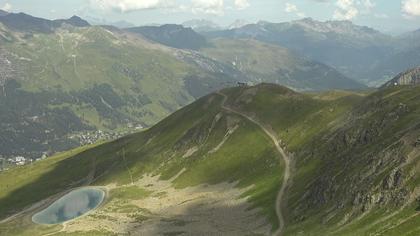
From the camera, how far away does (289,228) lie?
11969 centimetres

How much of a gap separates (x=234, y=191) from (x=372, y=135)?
52.8 meters

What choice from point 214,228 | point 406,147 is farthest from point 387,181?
point 214,228

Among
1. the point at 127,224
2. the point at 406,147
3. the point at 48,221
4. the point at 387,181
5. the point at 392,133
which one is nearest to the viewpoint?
the point at 387,181

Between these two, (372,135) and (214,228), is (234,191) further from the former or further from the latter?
(372,135)

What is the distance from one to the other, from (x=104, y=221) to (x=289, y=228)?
7868 centimetres

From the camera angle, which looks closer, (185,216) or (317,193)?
(317,193)

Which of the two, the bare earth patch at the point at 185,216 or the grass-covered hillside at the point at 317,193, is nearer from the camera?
the grass-covered hillside at the point at 317,193

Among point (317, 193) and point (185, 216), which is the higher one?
point (317, 193)

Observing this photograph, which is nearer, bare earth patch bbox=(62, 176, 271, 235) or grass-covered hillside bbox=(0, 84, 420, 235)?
grass-covered hillside bbox=(0, 84, 420, 235)

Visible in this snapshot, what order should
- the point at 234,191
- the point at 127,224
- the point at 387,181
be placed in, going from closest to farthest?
the point at 387,181 → the point at 127,224 → the point at 234,191

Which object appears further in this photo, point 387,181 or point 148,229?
point 148,229

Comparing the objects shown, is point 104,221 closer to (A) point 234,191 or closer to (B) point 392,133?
(A) point 234,191

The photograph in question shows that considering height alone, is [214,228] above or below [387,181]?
below

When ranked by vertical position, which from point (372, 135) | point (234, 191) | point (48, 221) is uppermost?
point (372, 135)
